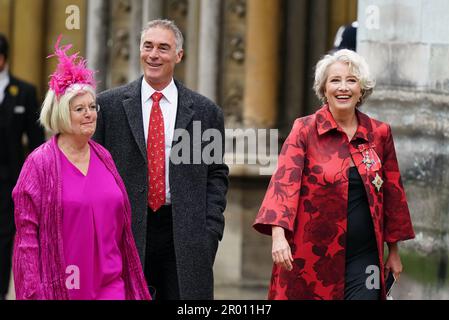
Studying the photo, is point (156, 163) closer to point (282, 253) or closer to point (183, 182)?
point (183, 182)

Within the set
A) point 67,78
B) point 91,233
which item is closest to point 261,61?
point 67,78

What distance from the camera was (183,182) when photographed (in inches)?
313

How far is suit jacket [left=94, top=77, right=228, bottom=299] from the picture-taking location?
25.9 ft

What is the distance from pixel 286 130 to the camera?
12.9 meters

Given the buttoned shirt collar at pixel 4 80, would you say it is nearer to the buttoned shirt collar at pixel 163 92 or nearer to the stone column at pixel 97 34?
the stone column at pixel 97 34

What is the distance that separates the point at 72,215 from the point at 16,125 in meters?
4.89

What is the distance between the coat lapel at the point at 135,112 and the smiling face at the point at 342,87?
101cm

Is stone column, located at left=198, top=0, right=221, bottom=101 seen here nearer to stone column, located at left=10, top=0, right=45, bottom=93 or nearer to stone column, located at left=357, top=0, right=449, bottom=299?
stone column, located at left=10, top=0, right=45, bottom=93

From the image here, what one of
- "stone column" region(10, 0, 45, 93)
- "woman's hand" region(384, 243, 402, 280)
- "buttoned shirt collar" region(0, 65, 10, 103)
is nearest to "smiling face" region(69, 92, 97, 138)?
"woman's hand" region(384, 243, 402, 280)

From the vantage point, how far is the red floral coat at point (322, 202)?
762 cm

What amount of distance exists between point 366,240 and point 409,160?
1909 mm

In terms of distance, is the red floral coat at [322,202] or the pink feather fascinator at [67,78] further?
the red floral coat at [322,202]

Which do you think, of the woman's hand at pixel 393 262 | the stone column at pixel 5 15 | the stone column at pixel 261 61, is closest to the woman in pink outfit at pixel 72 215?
the woman's hand at pixel 393 262
